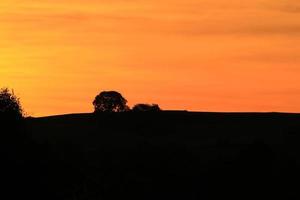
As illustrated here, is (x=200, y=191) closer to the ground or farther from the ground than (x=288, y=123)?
closer to the ground

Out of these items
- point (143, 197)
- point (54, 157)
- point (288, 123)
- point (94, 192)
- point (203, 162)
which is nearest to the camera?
point (54, 157)

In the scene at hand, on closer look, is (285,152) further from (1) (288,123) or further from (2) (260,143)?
(1) (288,123)

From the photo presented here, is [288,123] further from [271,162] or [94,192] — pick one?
[94,192]

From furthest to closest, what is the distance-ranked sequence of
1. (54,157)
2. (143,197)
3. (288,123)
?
(288,123), (143,197), (54,157)

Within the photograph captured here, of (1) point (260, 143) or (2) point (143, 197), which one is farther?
(1) point (260, 143)

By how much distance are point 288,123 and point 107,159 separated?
44.0 metres

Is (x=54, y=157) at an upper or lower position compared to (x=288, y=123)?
lower

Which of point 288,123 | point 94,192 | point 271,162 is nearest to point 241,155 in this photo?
point 271,162

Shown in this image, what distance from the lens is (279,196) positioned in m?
146

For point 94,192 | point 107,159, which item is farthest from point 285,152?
point 94,192

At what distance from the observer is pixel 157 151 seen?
164875mm

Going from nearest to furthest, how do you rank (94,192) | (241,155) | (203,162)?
(94,192) < (241,155) < (203,162)

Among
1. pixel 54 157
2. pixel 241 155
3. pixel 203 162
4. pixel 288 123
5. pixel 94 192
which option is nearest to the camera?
pixel 54 157

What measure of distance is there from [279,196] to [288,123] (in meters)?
53.6
